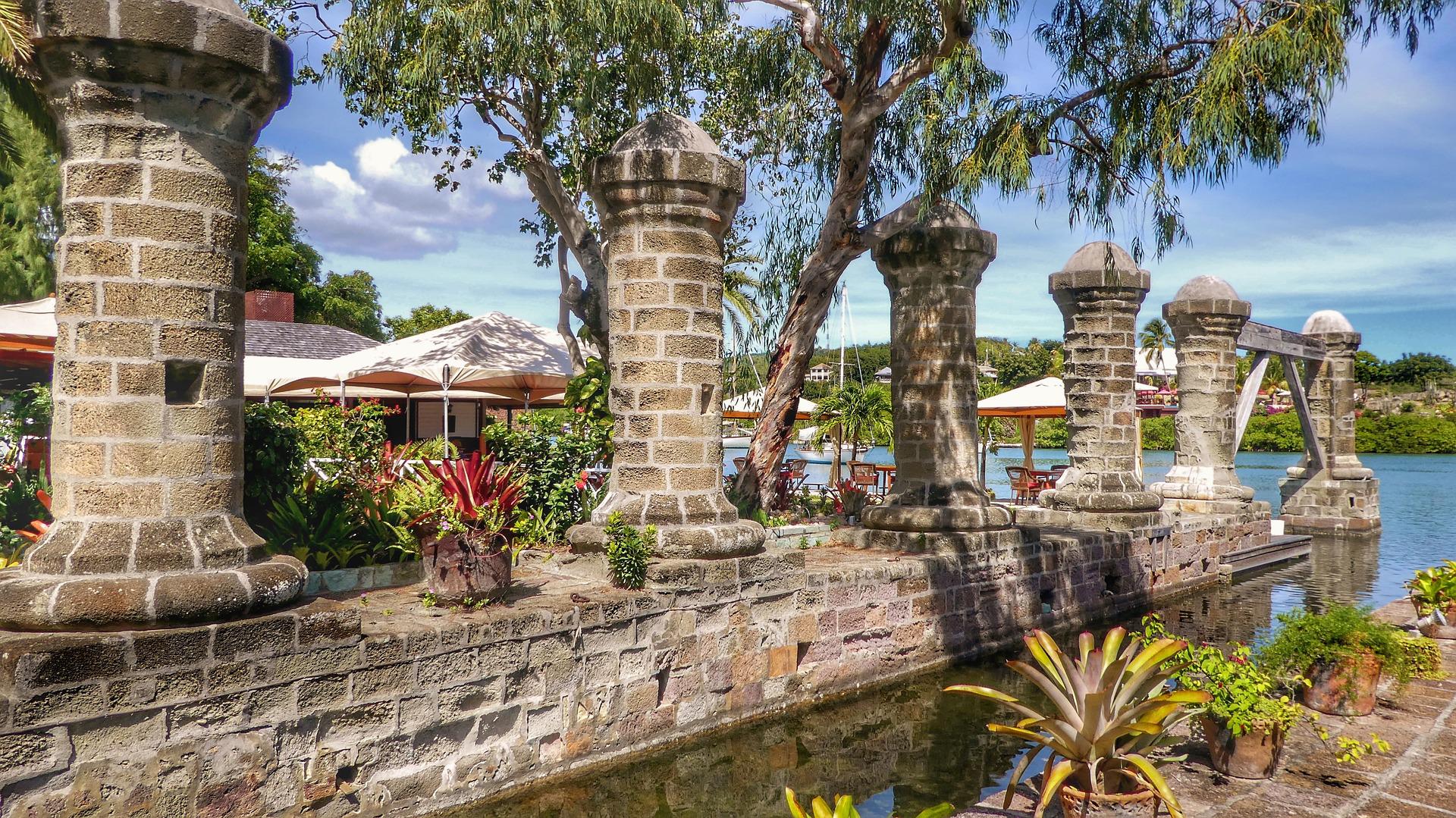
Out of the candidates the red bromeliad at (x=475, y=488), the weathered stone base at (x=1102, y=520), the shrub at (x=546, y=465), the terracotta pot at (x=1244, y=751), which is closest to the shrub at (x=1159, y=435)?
the weathered stone base at (x=1102, y=520)

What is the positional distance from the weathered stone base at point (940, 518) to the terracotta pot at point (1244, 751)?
4322mm

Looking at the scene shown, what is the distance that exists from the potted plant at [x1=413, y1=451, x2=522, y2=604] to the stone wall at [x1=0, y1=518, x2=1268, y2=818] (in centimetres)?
15

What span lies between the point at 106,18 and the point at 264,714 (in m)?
3.14

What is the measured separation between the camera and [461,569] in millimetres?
5219

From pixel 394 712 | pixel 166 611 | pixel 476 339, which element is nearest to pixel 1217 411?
pixel 476 339

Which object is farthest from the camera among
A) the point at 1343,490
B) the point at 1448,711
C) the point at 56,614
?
the point at 1343,490

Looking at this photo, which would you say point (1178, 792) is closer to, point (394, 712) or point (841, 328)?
point (394, 712)

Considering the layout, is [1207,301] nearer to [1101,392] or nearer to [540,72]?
[1101,392]

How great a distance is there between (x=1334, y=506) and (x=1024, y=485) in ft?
24.6

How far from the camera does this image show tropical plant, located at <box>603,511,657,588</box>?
19.3ft

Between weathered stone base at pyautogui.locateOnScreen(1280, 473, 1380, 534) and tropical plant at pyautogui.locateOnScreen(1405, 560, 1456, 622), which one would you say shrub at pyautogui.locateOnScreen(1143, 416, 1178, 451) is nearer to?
weathered stone base at pyautogui.locateOnScreen(1280, 473, 1380, 534)

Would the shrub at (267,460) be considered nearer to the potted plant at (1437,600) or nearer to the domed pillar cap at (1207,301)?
the potted plant at (1437,600)

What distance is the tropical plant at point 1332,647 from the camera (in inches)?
207

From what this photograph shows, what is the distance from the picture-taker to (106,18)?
399cm
